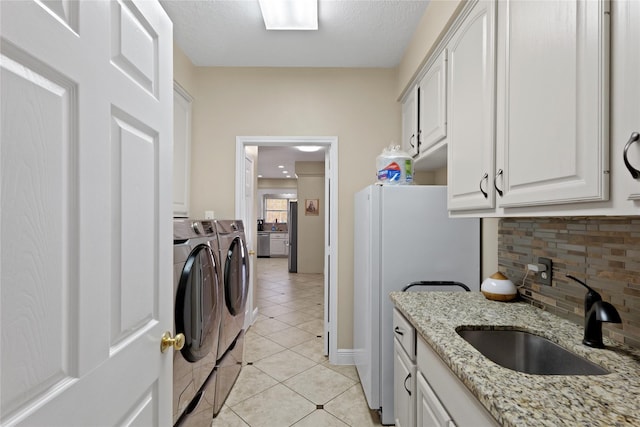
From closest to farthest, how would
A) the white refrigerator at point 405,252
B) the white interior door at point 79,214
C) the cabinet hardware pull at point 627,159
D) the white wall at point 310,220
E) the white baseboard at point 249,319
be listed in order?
the white interior door at point 79,214 → the cabinet hardware pull at point 627,159 → the white refrigerator at point 405,252 → the white baseboard at point 249,319 → the white wall at point 310,220

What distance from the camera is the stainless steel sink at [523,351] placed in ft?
3.34

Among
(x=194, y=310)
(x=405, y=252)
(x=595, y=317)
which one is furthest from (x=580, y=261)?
(x=194, y=310)

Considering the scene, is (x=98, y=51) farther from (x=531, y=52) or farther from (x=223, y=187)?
(x=223, y=187)

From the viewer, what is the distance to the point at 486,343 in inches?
46.6

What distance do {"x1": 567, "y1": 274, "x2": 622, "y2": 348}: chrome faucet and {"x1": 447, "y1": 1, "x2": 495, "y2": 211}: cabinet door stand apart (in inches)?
17.9

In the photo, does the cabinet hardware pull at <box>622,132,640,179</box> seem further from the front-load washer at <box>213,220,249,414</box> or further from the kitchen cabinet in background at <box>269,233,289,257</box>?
the kitchen cabinet in background at <box>269,233,289,257</box>

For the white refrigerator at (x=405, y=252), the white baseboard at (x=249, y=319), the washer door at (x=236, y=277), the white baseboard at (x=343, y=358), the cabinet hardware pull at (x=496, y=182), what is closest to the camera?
the cabinet hardware pull at (x=496, y=182)

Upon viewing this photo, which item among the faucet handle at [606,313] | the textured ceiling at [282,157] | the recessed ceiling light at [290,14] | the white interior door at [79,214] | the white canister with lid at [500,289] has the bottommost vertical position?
the white canister with lid at [500,289]

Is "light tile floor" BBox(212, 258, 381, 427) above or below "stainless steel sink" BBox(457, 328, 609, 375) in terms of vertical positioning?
below

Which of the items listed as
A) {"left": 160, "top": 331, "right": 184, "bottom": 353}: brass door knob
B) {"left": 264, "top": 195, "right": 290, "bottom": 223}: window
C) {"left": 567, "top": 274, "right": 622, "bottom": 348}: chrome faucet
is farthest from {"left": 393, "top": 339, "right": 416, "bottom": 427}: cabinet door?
{"left": 264, "top": 195, "right": 290, "bottom": 223}: window

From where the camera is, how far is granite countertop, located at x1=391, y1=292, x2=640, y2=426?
0.65 metres

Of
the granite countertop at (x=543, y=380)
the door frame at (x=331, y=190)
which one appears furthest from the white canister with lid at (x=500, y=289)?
the door frame at (x=331, y=190)

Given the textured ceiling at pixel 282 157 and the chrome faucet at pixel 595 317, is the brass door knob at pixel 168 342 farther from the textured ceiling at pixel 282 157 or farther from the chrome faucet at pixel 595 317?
A: the textured ceiling at pixel 282 157

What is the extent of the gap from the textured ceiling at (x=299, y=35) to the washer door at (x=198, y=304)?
5.12ft
